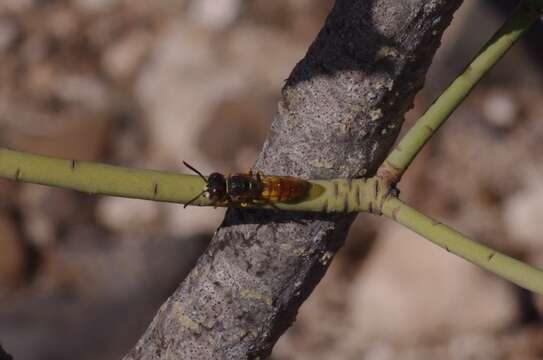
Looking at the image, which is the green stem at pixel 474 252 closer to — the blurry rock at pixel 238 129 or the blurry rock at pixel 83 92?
the blurry rock at pixel 238 129

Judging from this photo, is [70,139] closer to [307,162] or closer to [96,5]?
[96,5]

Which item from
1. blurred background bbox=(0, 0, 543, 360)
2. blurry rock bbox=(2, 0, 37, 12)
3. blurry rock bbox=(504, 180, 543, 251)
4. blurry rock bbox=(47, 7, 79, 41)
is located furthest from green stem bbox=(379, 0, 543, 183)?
blurry rock bbox=(2, 0, 37, 12)

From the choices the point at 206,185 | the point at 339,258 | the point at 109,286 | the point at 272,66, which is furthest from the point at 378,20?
the point at 272,66

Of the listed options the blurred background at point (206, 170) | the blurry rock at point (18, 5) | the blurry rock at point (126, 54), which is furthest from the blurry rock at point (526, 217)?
the blurry rock at point (18, 5)

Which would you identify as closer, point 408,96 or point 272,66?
point 408,96

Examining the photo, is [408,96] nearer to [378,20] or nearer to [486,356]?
[378,20]

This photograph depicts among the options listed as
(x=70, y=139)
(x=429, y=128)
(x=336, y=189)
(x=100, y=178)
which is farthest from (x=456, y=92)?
(x=70, y=139)

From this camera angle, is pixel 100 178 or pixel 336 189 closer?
pixel 100 178
